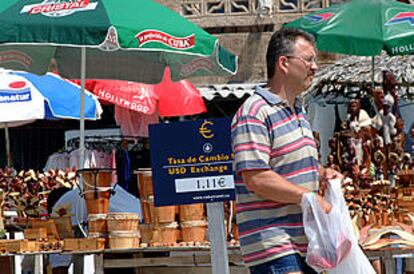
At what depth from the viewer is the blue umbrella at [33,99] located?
35.1 ft

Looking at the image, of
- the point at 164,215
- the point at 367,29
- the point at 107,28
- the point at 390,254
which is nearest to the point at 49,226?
the point at 164,215

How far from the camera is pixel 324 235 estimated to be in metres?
4.26

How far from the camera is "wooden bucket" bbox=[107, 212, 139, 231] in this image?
286 inches

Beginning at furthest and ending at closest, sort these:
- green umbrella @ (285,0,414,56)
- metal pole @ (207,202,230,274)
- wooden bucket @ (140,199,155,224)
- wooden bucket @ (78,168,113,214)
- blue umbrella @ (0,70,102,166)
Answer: blue umbrella @ (0,70,102,166) → green umbrella @ (285,0,414,56) → wooden bucket @ (78,168,113,214) → wooden bucket @ (140,199,155,224) → metal pole @ (207,202,230,274)

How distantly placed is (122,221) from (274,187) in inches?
130

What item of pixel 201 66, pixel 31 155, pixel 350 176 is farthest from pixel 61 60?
pixel 31 155

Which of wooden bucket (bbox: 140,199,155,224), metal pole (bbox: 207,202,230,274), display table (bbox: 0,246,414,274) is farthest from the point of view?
wooden bucket (bbox: 140,199,155,224)

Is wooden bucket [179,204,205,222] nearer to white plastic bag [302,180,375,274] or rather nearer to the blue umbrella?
white plastic bag [302,180,375,274]

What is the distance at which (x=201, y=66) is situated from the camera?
9.03 metres

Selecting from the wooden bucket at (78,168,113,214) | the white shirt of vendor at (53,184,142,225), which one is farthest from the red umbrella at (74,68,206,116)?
the wooden bucket at (78,168,113,214)

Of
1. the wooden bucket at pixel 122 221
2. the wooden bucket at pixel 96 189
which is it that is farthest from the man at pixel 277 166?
the wooden bucket at pixel 96 189

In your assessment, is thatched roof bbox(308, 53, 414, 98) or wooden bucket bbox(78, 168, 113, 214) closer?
wooden bucket bbox(78, 168, 113, 214)

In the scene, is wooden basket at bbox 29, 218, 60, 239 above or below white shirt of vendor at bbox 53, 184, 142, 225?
below

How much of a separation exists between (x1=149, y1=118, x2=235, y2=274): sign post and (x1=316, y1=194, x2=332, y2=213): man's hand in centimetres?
137
